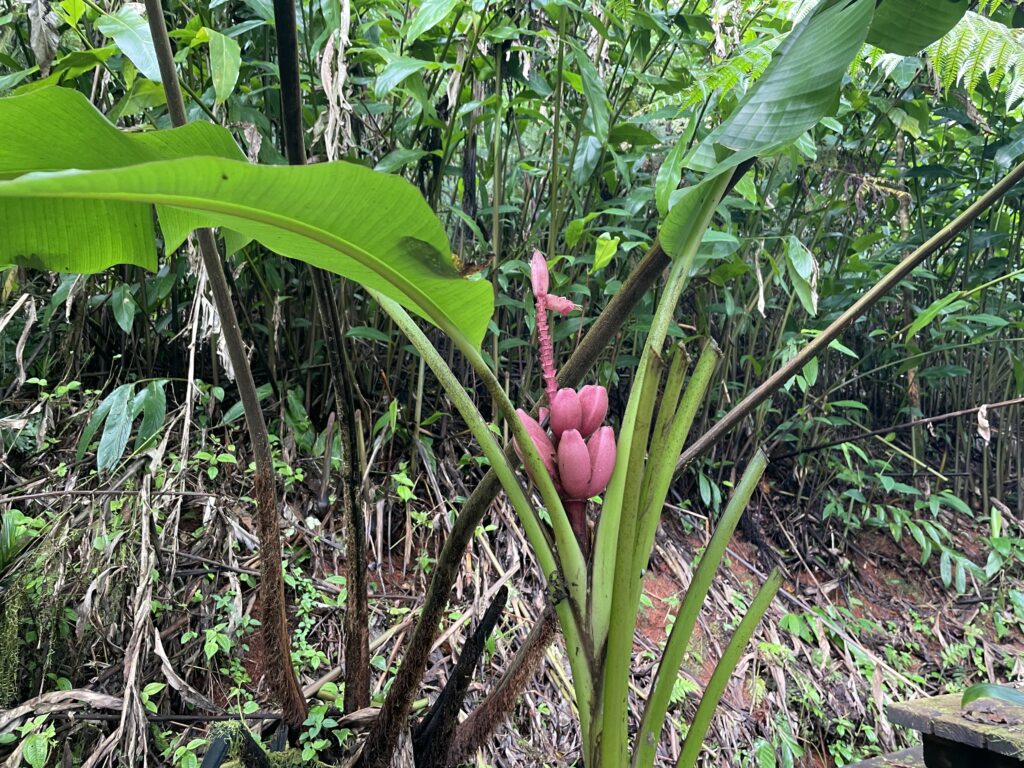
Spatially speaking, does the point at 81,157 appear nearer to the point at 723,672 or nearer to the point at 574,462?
the point at 574,462

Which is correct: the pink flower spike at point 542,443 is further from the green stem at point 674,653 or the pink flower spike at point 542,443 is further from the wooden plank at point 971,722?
the wooden plank at point 971,722

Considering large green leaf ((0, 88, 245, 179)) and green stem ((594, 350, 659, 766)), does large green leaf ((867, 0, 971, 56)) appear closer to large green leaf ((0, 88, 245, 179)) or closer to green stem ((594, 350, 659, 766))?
green stem ((594, 350, 659, 766))

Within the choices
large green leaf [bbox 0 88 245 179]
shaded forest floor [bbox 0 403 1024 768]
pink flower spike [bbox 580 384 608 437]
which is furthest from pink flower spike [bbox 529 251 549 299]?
shaded forest floor [bbox 0 403 1024 768]

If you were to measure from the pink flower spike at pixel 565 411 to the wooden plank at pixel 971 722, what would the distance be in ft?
2.35

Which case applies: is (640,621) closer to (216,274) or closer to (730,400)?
(730,400)

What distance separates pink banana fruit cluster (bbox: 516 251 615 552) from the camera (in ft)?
1.94

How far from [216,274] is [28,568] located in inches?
29.6

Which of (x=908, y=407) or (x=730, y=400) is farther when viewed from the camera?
(x=908, y=407)

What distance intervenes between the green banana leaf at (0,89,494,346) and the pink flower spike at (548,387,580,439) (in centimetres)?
10

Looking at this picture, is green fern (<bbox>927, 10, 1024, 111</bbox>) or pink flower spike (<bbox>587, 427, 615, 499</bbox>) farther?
green fern (<bbox>927, 10, 1024, 111</bbox>)

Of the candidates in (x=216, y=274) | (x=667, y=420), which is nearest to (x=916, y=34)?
(x=667, y=420)

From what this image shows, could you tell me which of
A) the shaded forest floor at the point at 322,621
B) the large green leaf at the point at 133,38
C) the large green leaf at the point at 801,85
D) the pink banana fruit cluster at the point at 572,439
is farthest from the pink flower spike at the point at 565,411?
the large green leaf at the point at 133,38

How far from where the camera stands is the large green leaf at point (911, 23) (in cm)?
77

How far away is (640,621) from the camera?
5.21 ft
